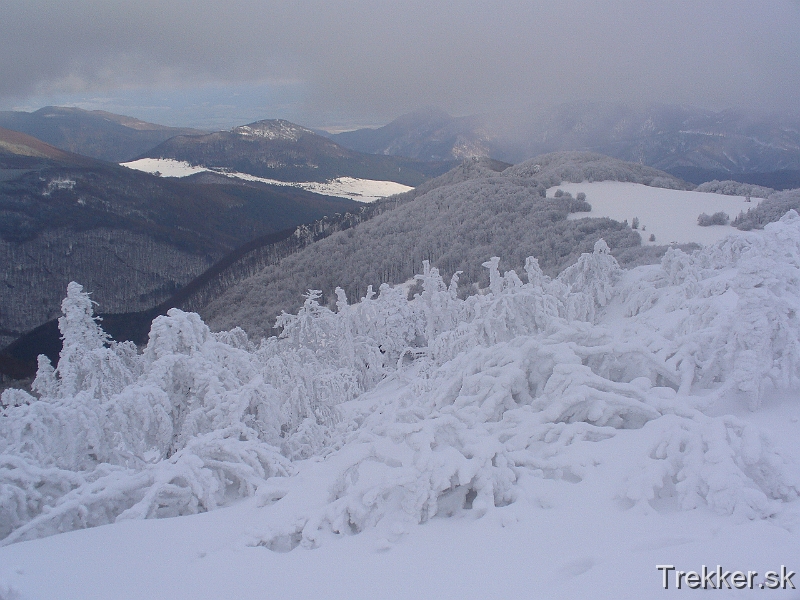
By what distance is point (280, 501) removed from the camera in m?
5.25

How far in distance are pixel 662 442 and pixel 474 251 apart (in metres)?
61.5

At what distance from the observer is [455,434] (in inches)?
215

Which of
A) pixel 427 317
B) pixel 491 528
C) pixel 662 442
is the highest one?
pixel 662 442

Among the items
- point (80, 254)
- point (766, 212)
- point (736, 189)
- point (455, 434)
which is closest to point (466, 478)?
point (455, 434)

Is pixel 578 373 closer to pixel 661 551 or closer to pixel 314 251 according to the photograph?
pixel 661 551

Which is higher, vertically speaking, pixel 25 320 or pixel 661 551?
pixel 661 551

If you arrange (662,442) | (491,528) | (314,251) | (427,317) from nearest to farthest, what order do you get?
1. (491,528)
2. (662,442)
3. (427,317)
4. (314,251)

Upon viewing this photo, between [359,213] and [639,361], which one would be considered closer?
[639,361]

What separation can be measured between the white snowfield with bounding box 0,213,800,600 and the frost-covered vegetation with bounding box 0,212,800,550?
3 cm

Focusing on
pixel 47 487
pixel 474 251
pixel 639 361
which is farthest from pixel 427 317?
pixel 474 251

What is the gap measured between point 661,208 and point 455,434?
70977 mm

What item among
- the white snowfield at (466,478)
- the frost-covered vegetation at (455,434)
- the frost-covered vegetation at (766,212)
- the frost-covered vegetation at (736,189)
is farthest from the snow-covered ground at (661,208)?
the white snowfield at (466,478)

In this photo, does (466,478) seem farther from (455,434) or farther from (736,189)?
(736,189)

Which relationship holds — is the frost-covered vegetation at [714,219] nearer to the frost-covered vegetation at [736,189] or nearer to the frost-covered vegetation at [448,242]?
the frost-covered vegetation at [448,242]
